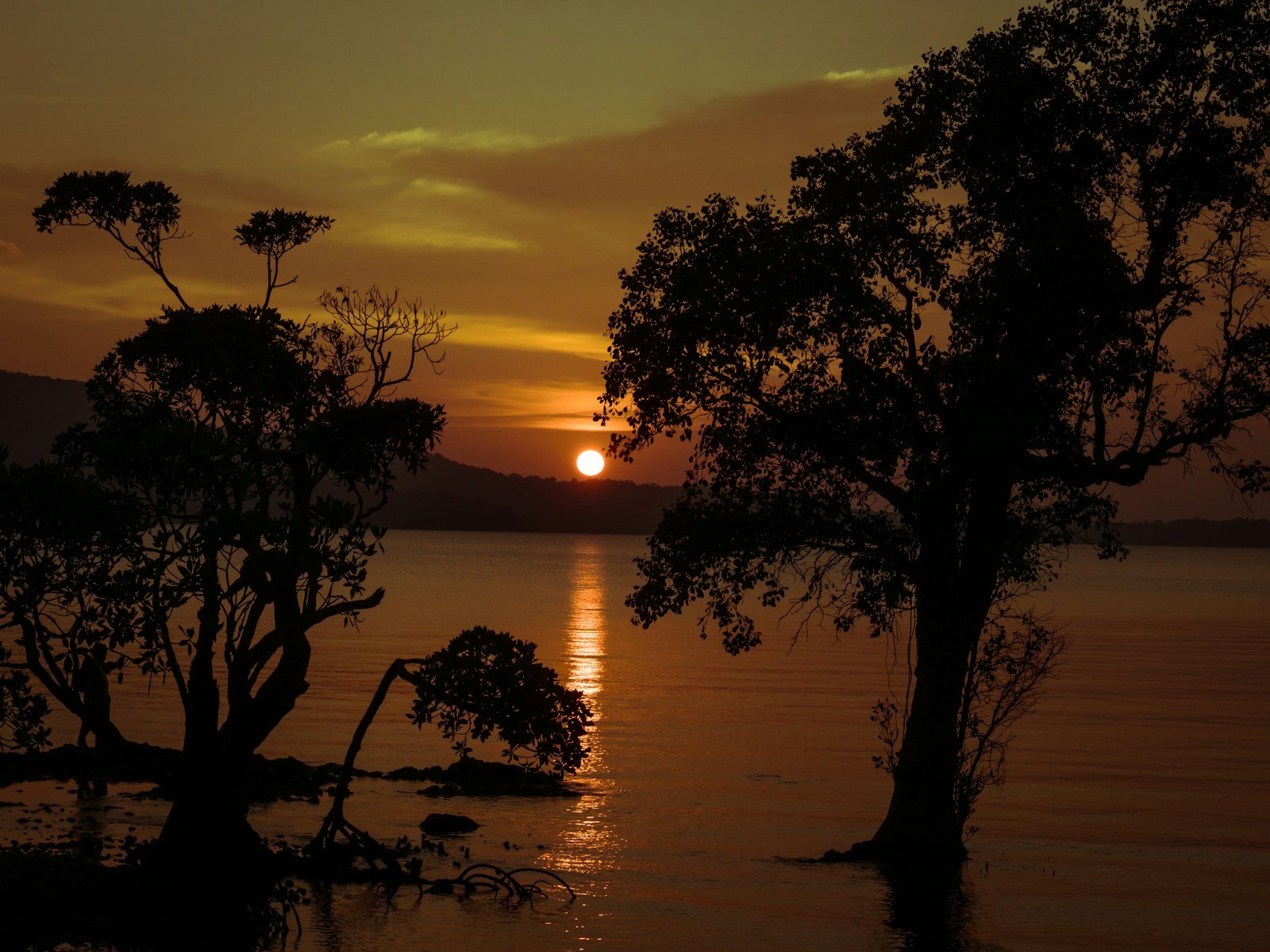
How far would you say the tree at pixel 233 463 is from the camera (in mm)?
19797

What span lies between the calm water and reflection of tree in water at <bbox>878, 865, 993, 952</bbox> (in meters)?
0.11

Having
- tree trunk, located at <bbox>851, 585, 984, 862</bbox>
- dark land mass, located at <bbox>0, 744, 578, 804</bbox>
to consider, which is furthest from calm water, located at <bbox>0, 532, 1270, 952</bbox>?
tree trunk, located at <bbox>851, 585, 984, 862</bbox>

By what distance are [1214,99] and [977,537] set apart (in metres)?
9.43

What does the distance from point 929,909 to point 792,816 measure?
569 inches

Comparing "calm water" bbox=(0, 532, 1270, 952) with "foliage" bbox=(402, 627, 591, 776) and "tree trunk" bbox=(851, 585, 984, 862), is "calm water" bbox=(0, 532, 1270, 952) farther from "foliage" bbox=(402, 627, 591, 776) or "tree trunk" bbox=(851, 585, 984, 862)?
"foliage" bbox=(402, 627, 591, 776)

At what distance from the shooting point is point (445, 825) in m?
35.1

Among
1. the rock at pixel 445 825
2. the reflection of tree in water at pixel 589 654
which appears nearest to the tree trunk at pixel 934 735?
the reflection of tree in water at pixel 589 654

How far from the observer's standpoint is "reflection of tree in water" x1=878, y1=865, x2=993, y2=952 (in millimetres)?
26656

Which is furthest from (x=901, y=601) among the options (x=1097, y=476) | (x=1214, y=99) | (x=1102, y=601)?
(x=1102, y=601)

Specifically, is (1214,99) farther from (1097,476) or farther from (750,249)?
(750,249)

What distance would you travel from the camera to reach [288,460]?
2319cm

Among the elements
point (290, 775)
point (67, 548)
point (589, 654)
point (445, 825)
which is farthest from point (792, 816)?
point (589, 654)

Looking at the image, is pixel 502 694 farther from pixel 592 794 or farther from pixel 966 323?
pixel 592 794

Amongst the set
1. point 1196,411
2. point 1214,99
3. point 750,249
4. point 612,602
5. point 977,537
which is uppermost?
point 1214,99
